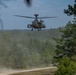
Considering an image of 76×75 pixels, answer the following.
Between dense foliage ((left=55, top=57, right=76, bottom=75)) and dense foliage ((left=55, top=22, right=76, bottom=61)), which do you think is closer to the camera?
dense foliage ((left=55, top=57, right=76, bottom=75))

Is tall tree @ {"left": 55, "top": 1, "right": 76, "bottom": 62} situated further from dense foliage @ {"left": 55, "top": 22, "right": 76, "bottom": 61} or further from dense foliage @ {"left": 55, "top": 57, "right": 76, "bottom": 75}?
dense foliage @ {"left": 55, "top": 57, "right": 76, "bottom": 75}

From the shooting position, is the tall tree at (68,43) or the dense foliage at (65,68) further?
the tall tree at (68,43)

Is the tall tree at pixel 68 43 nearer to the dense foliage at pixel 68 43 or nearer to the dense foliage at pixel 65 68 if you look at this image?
the dense foliage at pixel 68 43

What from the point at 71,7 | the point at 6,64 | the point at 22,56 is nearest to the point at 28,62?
the point at 22,56

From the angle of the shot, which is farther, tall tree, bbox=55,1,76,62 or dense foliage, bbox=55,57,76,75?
tall tree, bbox=55,1,76,62

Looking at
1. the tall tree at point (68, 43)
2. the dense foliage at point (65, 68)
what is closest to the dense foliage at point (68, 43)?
the tall tree at point (68, 43)

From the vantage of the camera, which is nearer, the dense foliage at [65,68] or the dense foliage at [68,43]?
the dense foliage at [65,68]

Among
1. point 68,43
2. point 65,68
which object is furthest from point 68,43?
point 65,68

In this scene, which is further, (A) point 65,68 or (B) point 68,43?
(B) point 68,43

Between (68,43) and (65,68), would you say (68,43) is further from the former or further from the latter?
(65,68)

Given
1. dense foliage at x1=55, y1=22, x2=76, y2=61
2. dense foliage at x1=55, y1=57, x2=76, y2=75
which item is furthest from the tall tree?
dense foliage at x1=55, y1=57, x2=76, y2=75

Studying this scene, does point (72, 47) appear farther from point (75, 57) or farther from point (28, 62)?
point (28, 62)

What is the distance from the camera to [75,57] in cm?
3972

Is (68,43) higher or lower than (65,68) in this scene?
higher
